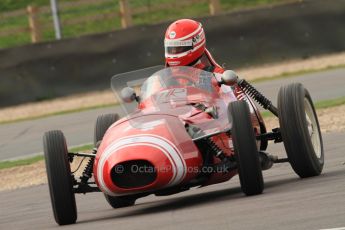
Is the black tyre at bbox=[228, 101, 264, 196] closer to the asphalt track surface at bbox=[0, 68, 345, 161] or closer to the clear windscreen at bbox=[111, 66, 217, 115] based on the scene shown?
the clear windscreen at bbox=[111, 66, 217, 115]

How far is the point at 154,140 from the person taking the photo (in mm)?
9430

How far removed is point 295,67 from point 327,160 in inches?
510

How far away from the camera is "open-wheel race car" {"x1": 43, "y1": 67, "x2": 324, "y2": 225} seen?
9.44m

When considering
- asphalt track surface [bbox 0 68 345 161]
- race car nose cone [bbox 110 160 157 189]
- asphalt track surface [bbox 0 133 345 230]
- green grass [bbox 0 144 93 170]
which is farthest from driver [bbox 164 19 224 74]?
asphalt track surface [bbox 0 68 345 161]

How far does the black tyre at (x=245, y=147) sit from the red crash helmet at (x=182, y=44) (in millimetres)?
1848

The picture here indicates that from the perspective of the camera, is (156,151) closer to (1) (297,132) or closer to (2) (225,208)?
(2) (225,208)

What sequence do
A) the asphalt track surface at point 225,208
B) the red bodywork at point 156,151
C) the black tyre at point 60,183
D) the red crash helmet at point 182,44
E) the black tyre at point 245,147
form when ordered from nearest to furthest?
the asphalt track surface at point 225,208, the red bodywork at point 156,151, the black tyre at point 245,147, the black tyre at point 60,183, the red crash helmet at point 182,44

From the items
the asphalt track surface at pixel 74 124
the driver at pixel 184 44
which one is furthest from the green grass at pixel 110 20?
the driver at pixel 184 44

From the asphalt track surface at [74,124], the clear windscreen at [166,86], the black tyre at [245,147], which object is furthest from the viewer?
the asphalt track surface at [74,124]

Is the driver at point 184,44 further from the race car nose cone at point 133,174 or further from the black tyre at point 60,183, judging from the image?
the race car nose cone at point 133,174

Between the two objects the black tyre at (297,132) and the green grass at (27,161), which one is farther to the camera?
the green grass at (27,161)

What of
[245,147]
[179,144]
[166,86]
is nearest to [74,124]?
[166,86]

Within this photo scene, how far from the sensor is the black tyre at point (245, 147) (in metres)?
9.48

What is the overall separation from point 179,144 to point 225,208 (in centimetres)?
74
